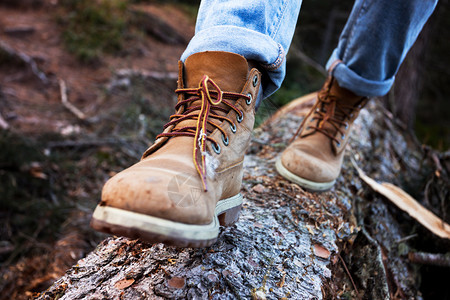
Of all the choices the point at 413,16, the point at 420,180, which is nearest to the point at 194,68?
the point at 413,16

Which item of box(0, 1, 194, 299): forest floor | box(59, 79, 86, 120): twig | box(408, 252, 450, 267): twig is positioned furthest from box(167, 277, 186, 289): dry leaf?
box(59, 79, 86, 120): twig

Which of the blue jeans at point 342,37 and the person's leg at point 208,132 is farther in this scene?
the blue jeans at point 342,37

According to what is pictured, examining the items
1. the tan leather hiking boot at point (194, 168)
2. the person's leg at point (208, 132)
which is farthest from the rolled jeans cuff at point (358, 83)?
the tan leather hiking boot at point (194, 168)

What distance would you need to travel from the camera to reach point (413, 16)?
149 centimetres

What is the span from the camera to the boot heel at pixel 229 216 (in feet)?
3.55

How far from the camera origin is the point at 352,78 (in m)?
1.68

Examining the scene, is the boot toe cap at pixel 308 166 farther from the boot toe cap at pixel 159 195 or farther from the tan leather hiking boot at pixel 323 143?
the boot toe cap at pixel 159 195

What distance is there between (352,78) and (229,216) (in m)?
1.11

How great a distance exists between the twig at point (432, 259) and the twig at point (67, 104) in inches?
142

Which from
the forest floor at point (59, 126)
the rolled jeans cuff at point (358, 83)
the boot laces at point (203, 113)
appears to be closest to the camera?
the boot laces at point (203, 113)

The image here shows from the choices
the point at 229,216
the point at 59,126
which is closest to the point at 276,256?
the point at 229,216

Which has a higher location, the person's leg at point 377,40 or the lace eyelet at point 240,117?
the person's leg at point 377,40

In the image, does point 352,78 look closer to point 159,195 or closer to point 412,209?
point 412,209

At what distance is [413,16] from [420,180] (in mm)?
1360
